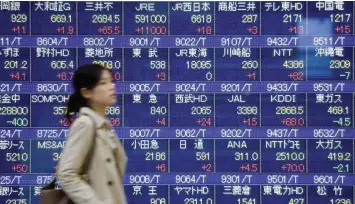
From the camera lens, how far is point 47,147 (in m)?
5.40

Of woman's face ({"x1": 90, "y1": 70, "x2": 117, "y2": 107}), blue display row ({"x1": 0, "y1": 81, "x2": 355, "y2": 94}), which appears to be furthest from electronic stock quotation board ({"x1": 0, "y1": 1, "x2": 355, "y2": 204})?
woman's face ({"x1": 90, "y1": 70, "x2": 117, "y2": 107})

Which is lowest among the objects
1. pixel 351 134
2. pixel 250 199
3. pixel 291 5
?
pixel 250 199

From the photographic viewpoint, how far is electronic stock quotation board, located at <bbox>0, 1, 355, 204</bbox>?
211 inches

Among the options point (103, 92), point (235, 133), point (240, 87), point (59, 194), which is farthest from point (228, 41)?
point (59, 194)

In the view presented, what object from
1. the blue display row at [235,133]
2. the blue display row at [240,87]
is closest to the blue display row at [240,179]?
the blue display row at [235,133]

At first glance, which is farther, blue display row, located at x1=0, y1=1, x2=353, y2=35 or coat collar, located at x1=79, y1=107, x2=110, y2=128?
blue display row, located at x1=0, y1=1, x2=353, y2=35

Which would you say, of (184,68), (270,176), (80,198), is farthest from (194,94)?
(80,198)

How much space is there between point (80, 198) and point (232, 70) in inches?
97.7

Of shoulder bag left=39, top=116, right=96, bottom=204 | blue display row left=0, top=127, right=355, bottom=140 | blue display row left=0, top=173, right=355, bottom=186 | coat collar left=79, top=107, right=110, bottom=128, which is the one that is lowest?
blue display row left=0, top=173, right=355, bottom=186

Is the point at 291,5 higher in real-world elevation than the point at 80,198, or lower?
higher

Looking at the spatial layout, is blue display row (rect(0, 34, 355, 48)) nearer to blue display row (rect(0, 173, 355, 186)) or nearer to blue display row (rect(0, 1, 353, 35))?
blue display row (rect(0, 1, 353, 35))

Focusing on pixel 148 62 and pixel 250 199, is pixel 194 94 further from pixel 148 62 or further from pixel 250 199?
pixel 250 199

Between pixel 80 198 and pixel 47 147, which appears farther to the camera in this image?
pixel 47 147

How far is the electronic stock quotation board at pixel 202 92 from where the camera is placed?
535 centimetres
